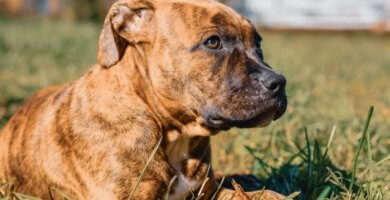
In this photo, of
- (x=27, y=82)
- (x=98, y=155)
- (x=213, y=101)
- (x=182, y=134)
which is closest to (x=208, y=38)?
(x=213, y=101)

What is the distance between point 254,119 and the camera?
3.26 m

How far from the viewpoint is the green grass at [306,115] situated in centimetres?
367

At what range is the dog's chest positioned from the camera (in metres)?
3.43

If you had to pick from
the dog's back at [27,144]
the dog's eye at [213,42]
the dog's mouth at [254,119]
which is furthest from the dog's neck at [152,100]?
the dog's back at [27,144]

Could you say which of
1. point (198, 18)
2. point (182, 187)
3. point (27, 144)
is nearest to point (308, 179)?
point (182, 187)

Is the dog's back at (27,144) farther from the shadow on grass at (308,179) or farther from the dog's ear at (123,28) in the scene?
the shadow on grass at (308,179)

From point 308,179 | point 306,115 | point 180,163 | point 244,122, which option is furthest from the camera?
point 306,115

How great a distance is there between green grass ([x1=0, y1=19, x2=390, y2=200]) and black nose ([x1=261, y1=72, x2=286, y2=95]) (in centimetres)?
50

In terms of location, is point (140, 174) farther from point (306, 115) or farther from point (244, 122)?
point (306, 115)

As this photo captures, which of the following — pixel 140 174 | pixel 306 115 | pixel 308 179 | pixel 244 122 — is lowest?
pixel 306 115

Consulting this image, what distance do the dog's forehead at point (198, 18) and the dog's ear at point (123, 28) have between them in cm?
11

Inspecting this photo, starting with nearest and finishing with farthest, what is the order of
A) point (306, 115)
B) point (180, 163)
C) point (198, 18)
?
1. point (198, 18)
2. point (180, 163)
3. point (306, 115)

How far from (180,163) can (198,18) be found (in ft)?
2.84

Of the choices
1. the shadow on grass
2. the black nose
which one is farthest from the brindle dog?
the shadow on grass
